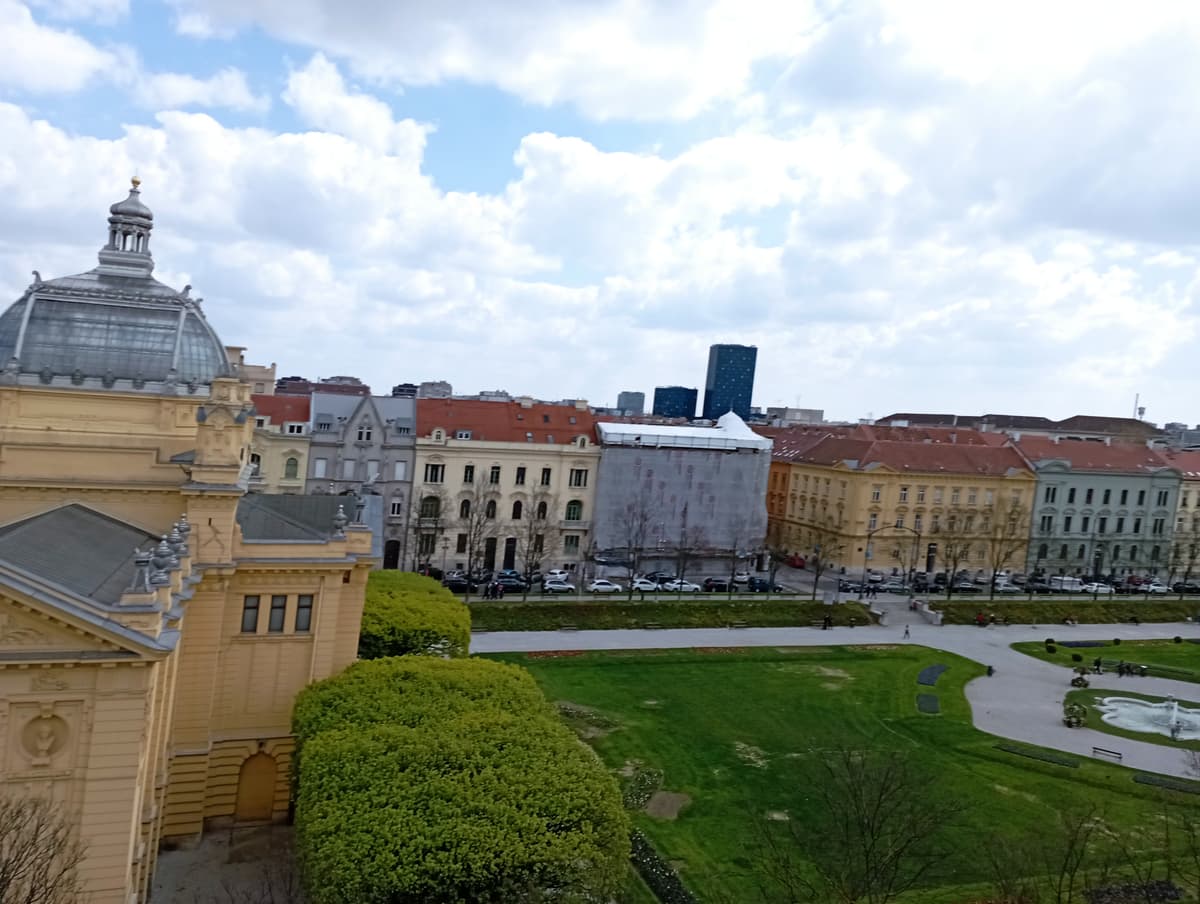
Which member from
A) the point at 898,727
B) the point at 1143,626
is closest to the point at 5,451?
the point at 898,727

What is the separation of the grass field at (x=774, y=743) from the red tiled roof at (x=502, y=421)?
25749 millimetres

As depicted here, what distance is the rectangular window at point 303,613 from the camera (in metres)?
31.6

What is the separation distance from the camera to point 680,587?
7025cm

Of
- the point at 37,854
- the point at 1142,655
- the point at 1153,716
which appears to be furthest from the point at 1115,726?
the point at 37,854

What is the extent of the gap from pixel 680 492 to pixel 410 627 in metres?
41.8

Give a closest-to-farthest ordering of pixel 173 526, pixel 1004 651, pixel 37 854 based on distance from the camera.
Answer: pixel 37 854 → pixel 173 526 → pixel 1004 651

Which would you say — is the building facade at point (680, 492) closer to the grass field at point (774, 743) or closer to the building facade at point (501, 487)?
the building facade at point (501, 487)

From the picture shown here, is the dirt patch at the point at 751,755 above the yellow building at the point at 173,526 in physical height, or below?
below

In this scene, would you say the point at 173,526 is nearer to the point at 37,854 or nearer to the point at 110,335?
the point at 110,335

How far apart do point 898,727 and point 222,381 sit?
34041 mm

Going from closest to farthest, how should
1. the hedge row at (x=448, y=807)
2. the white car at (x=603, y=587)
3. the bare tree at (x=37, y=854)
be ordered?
the bare tree at (x=37, y=854) → the hedge row at (x=448, y=807) → the white car at (x=603, y=587)

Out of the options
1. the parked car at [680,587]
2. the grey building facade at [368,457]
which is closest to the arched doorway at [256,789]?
the grey building facade at [368,457]

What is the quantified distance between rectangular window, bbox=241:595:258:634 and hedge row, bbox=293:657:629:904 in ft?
14.1

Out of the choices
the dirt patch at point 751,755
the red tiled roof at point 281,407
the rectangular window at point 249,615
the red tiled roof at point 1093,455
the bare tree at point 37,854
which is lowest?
the dirt patch at point 751,755
